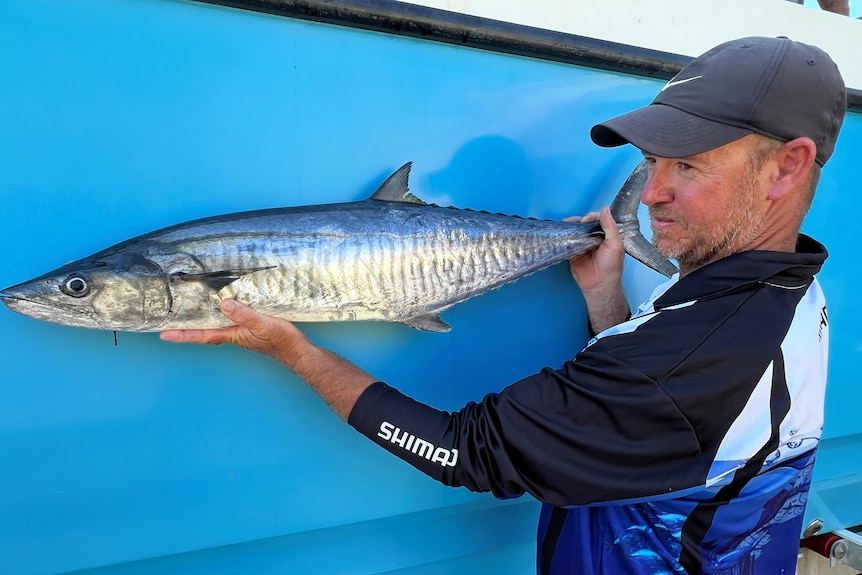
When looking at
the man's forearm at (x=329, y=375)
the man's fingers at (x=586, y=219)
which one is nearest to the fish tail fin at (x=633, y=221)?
the man's fingers at (x=586, y=219)

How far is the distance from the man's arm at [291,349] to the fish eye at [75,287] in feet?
0.55

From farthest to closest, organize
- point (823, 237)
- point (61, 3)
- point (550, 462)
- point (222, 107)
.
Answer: point (823, 237) < point (222, 107) < point (61, 3) < point (550, 462)

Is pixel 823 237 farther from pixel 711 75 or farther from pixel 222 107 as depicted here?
pixel 222 107

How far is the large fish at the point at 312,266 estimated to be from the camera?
107 centimetres

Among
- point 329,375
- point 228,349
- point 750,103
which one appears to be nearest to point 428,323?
point 329,375

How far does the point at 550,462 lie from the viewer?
3.21ft

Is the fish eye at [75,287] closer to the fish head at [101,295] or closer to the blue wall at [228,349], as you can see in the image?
the fish head at [101,295]

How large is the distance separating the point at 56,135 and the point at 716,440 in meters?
1.43

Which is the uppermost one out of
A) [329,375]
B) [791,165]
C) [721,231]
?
[791,165]

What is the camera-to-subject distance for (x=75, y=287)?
1.05 meters

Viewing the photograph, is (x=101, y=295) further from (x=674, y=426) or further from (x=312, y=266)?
(x=674, y=426)

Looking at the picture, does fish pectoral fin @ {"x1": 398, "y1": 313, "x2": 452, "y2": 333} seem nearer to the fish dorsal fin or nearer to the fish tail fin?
the fish dorsal fin

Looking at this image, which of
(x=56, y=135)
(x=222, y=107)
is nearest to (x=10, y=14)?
(x=56, y=135)

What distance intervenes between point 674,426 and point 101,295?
1.12m
